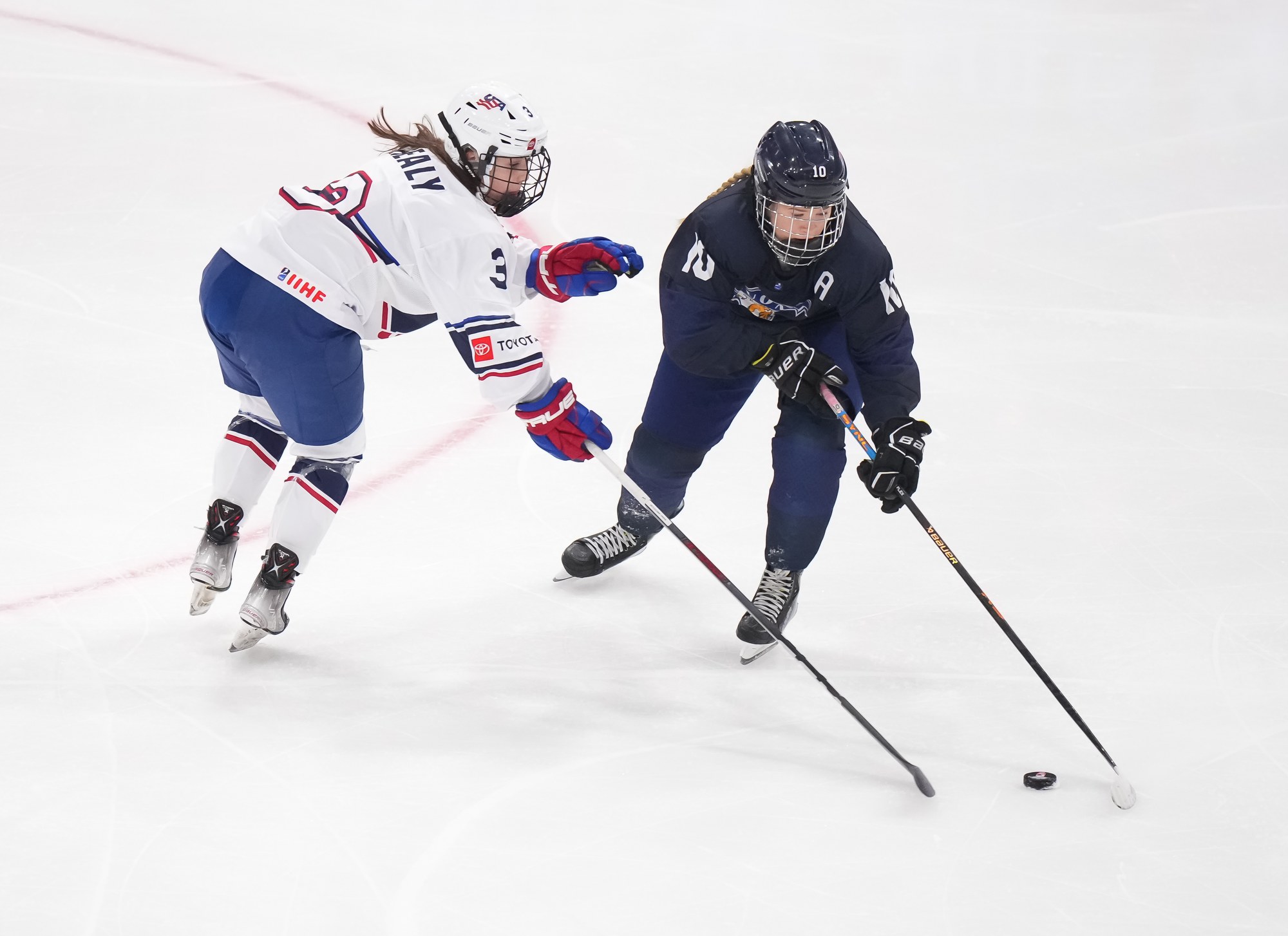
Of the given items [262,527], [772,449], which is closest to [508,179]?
[772,449]

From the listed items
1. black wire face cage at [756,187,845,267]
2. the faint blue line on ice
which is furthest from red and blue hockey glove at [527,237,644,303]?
the faint blue line on ice

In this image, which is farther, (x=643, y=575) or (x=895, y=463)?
(x=643, y=575)

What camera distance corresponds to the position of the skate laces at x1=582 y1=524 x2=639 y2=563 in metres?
3.20

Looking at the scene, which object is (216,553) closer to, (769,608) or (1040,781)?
(769,608)

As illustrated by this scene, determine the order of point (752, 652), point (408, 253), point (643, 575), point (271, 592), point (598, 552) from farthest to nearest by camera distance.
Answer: point (643, 575) < point (598, 552) < point (752, 652) < point (271, 592) < point (408, 253)

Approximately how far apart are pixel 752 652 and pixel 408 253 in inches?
45.3

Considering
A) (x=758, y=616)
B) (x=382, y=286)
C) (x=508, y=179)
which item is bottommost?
(x=758, y=616)

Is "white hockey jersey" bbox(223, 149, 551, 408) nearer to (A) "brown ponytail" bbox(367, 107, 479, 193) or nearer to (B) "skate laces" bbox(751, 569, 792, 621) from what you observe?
(A) "brown ponytail" bbox(367, 107, 479, 193)

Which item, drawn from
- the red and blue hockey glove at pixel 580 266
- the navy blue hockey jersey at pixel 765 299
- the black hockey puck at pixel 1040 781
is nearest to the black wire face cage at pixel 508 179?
the red and blue hockey glove at pixel 580 266

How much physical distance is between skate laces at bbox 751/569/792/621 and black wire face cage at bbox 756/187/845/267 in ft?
2.48

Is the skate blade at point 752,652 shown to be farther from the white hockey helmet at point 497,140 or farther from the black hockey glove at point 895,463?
the white hockey helmet at point 497,140

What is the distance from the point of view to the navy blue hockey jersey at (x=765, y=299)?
2.72 meters

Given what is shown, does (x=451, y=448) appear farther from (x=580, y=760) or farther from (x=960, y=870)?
(x=960, y=870)

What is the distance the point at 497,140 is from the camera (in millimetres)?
2543
